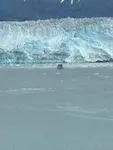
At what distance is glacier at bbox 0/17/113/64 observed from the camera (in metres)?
6.77

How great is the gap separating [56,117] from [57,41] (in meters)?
4.59

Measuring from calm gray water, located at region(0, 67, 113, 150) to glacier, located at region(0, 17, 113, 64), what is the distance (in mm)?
3143

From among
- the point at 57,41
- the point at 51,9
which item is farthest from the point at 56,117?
the point at 51,9

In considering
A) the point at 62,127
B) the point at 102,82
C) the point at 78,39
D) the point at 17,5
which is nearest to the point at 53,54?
the point at 78,39

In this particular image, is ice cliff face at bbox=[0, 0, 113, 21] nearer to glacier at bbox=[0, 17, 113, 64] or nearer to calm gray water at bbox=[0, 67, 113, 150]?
glacier at bbox=[0, 17, 113, 64]

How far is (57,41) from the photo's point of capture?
6.78m

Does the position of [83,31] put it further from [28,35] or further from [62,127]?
[62,127]

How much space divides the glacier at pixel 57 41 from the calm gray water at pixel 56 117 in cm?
314

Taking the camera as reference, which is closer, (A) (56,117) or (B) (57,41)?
(A) (56,117)

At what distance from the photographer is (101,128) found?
1.97 m

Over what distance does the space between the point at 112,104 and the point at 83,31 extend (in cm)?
430

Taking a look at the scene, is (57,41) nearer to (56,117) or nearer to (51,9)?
(51,9)

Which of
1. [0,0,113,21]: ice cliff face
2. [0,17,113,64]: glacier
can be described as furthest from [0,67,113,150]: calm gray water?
[0,0,113,21]: ice cliff face

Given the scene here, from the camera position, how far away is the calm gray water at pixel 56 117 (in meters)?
1.73
